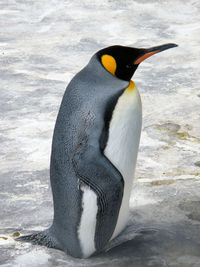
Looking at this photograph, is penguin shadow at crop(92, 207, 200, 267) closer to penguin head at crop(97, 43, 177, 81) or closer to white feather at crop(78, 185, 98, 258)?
white feather at crop(78, 185, 98, 258)

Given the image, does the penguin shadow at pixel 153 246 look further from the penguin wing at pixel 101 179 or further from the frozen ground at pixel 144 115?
the penguin wing at pixel 101 179

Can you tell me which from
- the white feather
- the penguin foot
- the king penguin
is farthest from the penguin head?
the penguin foot

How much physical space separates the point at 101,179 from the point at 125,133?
220 millimetres

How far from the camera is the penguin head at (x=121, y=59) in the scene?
7.55 ft

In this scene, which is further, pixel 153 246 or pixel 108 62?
pixel 153 246

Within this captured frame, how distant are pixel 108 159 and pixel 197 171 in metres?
1.16

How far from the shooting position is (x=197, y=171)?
10.9 feet

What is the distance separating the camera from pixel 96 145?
224cm

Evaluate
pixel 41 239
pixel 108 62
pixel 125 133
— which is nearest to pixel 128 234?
pixel 41 239

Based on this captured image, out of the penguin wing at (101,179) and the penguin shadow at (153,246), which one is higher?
the penguin wing at (101,179)

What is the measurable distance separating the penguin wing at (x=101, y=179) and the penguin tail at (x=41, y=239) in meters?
0.28

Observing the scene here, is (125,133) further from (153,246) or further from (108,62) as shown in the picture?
(153,246)

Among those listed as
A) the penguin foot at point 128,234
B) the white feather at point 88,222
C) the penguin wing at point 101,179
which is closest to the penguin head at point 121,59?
the penguin wing at point 101,179

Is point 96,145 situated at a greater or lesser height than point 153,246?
greater
